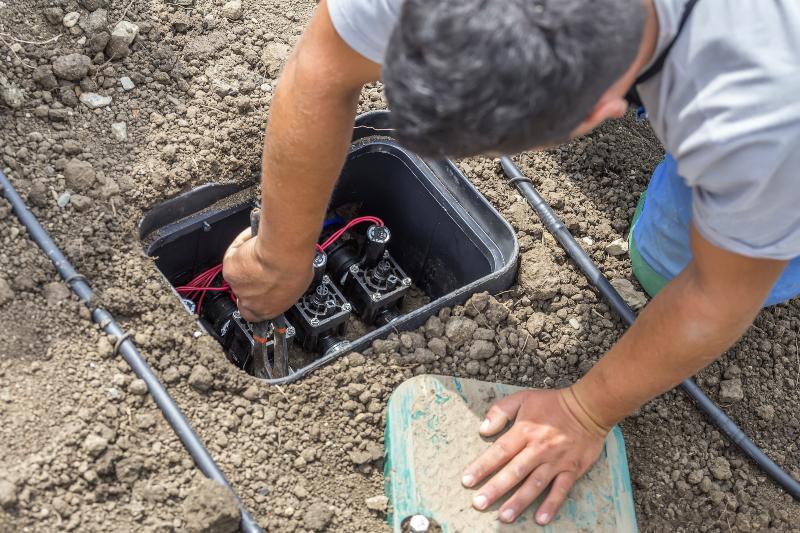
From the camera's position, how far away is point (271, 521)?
61.6 inches

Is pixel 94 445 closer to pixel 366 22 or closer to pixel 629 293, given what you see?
pixel 366 22

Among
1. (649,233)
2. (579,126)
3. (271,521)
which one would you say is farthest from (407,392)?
(579,126)

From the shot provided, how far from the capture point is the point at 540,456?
1562 mm

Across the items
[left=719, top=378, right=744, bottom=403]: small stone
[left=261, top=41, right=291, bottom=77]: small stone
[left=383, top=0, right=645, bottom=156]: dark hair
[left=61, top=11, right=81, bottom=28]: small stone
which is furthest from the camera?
[left=261, top=41, right=291, bottom=77]: small stone

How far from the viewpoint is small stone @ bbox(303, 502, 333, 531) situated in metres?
1.57

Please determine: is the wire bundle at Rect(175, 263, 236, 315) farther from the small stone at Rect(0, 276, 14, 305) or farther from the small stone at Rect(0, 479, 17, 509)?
the small stone at Rect(0, 479, 17, 509)

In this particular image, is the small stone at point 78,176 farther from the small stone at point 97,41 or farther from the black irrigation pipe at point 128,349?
the small stone at point 97,41

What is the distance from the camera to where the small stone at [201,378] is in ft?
5.40

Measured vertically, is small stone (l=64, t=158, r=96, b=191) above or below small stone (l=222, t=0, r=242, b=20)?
→ below

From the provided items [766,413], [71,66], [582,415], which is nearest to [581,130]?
[582,415]

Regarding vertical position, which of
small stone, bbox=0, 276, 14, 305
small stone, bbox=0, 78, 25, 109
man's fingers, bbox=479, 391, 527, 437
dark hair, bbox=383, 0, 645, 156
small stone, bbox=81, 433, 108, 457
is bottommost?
man's fingers, bbox=479, 391, 527, 437

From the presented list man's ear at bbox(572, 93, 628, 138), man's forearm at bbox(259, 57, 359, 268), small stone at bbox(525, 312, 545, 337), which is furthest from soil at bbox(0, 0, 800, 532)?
man's ear at bbox(572, 93, 628, 138)

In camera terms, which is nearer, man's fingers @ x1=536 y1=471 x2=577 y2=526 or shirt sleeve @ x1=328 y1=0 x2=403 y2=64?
shirt sleeve @ x1=328 y1=0 x2=403 y2=64

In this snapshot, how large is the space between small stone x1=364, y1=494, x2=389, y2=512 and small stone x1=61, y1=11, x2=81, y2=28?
1319 millimetres
